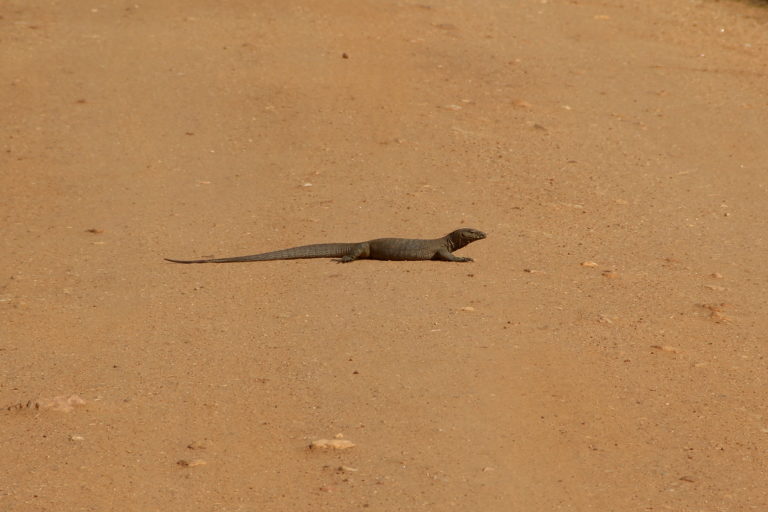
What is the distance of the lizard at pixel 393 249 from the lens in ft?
31.4

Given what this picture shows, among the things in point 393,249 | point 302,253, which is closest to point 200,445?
point 302,253

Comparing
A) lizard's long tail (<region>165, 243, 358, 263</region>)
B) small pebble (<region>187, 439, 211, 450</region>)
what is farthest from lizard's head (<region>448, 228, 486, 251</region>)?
small pebble (<region>187, 439, 211, 450</region>)

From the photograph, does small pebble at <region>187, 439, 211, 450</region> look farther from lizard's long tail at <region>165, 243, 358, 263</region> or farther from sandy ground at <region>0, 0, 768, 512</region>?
lizard's long tail at <region>165, 243, 358, 263</region>

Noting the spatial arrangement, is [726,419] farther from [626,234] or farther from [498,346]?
[626,234]

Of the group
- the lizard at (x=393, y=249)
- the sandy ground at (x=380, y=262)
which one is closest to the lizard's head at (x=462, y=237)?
the lizard at (x=393, y=249)

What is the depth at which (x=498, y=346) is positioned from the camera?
7562mm

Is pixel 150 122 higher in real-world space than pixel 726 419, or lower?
lower

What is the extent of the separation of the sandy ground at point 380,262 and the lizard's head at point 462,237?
0.68ft

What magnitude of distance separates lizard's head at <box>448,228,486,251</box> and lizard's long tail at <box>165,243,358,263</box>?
0.83 m

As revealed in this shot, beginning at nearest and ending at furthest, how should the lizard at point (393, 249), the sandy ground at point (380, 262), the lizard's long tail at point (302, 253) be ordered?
the sandy ground at point (380, 262)
the lizard's long tail at point (302, 253)
the lizard at point (393, 249)

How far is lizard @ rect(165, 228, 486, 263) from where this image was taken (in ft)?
31.4

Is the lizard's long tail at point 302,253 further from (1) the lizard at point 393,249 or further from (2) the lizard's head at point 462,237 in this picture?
(2) the lizard's head at point 462,237

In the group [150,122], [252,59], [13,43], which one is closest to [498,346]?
[150,122]

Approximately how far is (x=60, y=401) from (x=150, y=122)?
7054 mm
